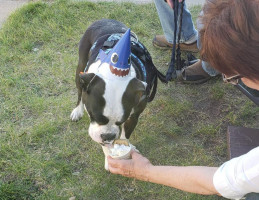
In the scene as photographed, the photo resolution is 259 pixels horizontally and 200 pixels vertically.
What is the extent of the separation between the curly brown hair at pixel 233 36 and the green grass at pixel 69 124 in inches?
53.9

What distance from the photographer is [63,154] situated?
2756 mm

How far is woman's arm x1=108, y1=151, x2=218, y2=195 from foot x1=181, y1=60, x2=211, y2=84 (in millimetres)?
1607

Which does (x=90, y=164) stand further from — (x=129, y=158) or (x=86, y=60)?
(x=86, y=60)

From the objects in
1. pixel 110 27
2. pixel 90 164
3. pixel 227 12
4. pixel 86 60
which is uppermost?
pixel 227 12

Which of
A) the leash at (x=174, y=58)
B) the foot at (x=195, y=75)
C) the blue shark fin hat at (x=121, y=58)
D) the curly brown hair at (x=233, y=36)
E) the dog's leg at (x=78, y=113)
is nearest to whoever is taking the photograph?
the curly brown hair at (x=233, y=36)

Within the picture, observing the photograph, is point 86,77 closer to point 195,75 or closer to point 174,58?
point 174,58

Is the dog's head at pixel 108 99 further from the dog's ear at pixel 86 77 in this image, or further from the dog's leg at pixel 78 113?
the dog's leg at pixel 78 113

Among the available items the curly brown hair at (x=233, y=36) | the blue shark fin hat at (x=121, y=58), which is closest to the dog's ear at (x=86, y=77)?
the blue shark fin hat at (x=121, y=58)

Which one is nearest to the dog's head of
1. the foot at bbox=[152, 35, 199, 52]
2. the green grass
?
the green grass

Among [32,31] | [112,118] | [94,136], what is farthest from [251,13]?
[32,31]

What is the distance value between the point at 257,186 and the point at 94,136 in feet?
3.82

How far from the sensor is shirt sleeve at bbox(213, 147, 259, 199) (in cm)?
136

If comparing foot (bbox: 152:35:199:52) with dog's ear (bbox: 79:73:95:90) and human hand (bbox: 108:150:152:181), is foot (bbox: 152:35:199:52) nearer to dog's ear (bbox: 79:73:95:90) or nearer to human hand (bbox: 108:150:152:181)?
dog's ear (bbox: 79:73:95:90)

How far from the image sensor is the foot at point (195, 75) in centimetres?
341
